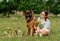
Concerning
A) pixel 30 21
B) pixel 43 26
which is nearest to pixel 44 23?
pixel 43 26

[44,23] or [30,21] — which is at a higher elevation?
[30,21]

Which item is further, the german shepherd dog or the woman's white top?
the woman's white top

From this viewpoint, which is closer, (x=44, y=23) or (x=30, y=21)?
(x=30, y=21)

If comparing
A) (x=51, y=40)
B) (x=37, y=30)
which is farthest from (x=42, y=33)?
(x=51, y=40)

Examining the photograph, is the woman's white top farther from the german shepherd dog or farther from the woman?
the german shepherd dog

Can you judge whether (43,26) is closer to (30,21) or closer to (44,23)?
(44,23)

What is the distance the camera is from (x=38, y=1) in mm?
23656

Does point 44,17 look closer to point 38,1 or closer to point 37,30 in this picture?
point 37,30

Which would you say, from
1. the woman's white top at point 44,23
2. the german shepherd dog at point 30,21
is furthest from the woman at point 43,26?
the german shepherd dog at point 30,21

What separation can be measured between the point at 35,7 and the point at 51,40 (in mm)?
13843

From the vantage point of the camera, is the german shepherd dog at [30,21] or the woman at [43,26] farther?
the woman at [43,26]

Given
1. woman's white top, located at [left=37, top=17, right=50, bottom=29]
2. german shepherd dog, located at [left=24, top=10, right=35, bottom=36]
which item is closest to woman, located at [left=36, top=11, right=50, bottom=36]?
woman's white top, located at [left=37, top=17, right=50, bottom=29]

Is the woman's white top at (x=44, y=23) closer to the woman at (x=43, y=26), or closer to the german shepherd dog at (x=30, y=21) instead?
the woman at (x=43, y=26)

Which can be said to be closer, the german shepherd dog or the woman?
the german shepherd dog
